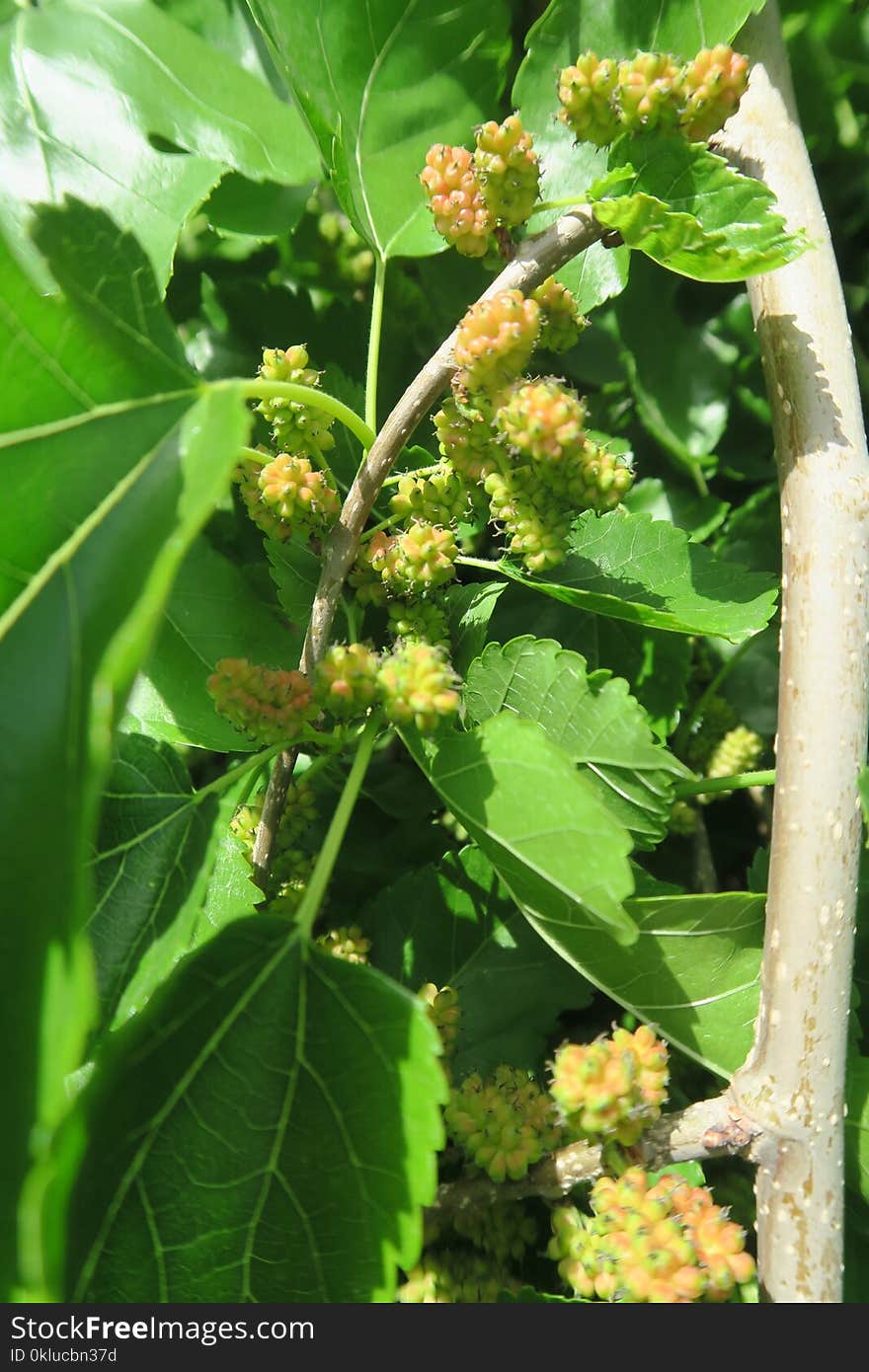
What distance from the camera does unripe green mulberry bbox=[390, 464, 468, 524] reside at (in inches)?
29.5

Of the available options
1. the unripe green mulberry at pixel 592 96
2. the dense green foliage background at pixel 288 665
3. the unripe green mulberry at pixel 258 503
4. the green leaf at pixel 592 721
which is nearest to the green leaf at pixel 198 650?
the dense green foliage background at pixel 288 665

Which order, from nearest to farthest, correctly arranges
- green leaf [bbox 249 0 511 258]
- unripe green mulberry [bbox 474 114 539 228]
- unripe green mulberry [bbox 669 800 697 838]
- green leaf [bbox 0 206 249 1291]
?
green leaf [bbox 0 206 249 1291] → unripe green mulberry [bbox 474 114 539 228] → green leaf [bbox 249 0 511 258] → unripe green mulberry [bbox 669 800 697 838]

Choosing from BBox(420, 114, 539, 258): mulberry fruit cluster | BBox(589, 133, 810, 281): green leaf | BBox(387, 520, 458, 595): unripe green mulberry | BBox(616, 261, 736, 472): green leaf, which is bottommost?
BBox(387, 520, 458, 595): unripe green mulberry

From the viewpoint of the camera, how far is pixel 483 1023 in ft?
2.77

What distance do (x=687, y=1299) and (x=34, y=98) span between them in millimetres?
1007

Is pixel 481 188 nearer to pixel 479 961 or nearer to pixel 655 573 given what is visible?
pixel 655 573

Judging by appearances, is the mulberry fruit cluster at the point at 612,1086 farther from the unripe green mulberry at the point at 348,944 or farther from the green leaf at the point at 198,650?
the green leaf at the point at 198,650

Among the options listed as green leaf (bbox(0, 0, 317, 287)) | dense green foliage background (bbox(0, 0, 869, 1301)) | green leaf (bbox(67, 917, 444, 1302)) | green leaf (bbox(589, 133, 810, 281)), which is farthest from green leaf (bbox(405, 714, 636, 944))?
green leaf (bbox(0, 0, 317, 287))

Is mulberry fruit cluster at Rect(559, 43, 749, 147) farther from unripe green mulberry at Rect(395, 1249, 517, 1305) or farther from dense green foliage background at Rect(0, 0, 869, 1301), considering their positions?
unripe green mulberry at Rect(395, 1249, 517, 1305)

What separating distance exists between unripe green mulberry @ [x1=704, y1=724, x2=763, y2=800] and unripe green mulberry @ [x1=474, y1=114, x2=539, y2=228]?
56 centimetres

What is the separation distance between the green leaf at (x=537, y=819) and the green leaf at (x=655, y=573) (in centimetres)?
17

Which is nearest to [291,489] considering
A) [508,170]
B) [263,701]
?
[263,701]

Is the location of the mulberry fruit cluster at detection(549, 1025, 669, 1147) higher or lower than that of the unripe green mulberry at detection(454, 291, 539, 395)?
lower

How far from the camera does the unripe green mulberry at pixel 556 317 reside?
77cm
